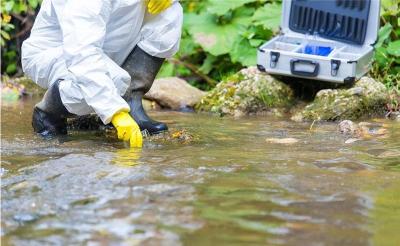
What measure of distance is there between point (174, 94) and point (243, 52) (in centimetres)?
68

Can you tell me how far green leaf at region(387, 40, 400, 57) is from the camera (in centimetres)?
479

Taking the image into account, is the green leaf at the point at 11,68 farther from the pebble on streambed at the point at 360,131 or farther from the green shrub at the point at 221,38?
the pebble on streambed at the point at 360,131

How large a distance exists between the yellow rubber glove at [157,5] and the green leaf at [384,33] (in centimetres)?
191

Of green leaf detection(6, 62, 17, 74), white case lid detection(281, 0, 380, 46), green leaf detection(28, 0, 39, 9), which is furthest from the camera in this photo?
green leaf detection(6, 62, 17, 74)

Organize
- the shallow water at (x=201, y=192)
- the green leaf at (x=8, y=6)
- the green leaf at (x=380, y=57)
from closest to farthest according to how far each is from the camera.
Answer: the shallow water at (x=201, y=192), the green leaf at (x=380, y=57), the green leaf at (x=8, y=6)

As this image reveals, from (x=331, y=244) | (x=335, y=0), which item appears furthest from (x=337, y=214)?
(x=335, y=0)

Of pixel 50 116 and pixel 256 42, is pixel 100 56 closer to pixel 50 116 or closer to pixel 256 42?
pixel 50 116

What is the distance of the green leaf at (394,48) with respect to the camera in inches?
189

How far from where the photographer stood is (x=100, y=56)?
314cm

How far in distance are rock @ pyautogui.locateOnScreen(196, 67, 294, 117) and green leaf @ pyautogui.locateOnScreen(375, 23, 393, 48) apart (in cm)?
77

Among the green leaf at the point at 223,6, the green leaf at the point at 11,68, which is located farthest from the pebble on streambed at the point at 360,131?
the green leaf at the point at 11,68

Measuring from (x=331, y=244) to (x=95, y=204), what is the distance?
0.69 meters

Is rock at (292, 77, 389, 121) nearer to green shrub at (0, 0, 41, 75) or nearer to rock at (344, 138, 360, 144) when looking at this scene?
rock at (344, 138, 360, 144)

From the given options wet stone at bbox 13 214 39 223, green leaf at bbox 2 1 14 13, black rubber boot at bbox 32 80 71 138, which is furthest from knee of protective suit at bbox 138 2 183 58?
green leaf at bbox 2 1 14 13
